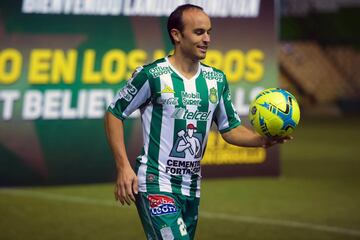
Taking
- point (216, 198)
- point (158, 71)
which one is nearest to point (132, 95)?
point (158, 71)

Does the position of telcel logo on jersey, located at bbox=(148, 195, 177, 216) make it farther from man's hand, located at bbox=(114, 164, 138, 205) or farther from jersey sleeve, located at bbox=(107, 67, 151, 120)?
jersey sleeve, located at bbox=(107, 67, 151, 120)

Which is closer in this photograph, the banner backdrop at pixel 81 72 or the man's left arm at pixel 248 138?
the man's left arm at pixel 248 138

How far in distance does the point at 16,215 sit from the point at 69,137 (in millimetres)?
2834

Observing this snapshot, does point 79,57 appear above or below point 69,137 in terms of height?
above

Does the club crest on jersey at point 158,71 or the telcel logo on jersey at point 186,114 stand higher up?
the club crest on jersey at point 158,71

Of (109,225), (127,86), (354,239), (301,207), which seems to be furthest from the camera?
(301,207)

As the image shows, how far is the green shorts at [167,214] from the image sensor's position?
21.7ft

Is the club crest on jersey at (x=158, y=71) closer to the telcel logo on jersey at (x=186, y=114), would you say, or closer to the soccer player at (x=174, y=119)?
the soccer player at (x=174, y=119)

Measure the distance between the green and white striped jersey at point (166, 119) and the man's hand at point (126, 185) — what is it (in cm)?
30

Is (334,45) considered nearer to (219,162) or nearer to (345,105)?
(345,105)

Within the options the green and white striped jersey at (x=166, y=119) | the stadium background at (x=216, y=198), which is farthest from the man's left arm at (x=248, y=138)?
the stadium background at (x=216, y=198)

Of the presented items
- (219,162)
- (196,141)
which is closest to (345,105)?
(219,162)

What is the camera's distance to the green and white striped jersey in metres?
6.83

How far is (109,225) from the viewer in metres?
11.4
